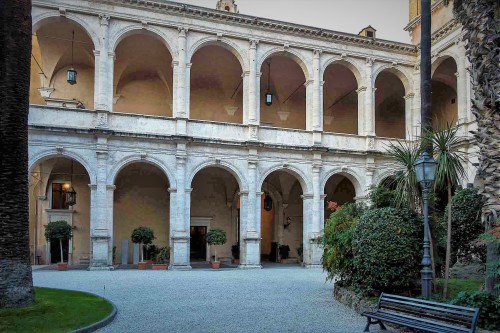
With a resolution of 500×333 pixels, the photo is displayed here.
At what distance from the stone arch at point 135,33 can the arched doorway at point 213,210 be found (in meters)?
7.99

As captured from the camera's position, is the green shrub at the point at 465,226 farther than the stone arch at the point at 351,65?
No

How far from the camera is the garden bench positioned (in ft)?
21.2

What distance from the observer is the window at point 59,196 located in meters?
23.6

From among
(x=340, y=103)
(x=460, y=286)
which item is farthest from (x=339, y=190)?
(x=460, y=286)

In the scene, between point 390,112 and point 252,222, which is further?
point 390,112

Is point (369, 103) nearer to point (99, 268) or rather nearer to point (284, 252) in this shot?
point (284, 252)

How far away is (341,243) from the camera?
11898mm

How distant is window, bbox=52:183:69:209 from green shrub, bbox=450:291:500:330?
20867mm

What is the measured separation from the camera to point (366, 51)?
2534 centimetres

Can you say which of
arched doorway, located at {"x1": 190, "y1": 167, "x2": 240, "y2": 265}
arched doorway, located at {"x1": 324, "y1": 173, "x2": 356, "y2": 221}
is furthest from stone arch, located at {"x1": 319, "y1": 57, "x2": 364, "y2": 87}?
arched doorway, located at {"x1": 190, "y1": 167, "x2": 240, "y2": 265}

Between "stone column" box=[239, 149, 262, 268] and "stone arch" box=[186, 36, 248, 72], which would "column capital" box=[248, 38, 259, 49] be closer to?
"stone arch" box=[186, 36, 248, 72]

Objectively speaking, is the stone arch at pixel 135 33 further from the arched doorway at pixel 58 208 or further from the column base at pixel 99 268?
the column base at pixel 99 268

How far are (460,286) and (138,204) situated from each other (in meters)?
17.9

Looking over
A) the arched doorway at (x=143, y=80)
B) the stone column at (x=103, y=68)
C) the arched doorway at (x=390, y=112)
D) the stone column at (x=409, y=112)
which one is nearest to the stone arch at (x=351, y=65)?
the stone column at (x=409, y=112)
